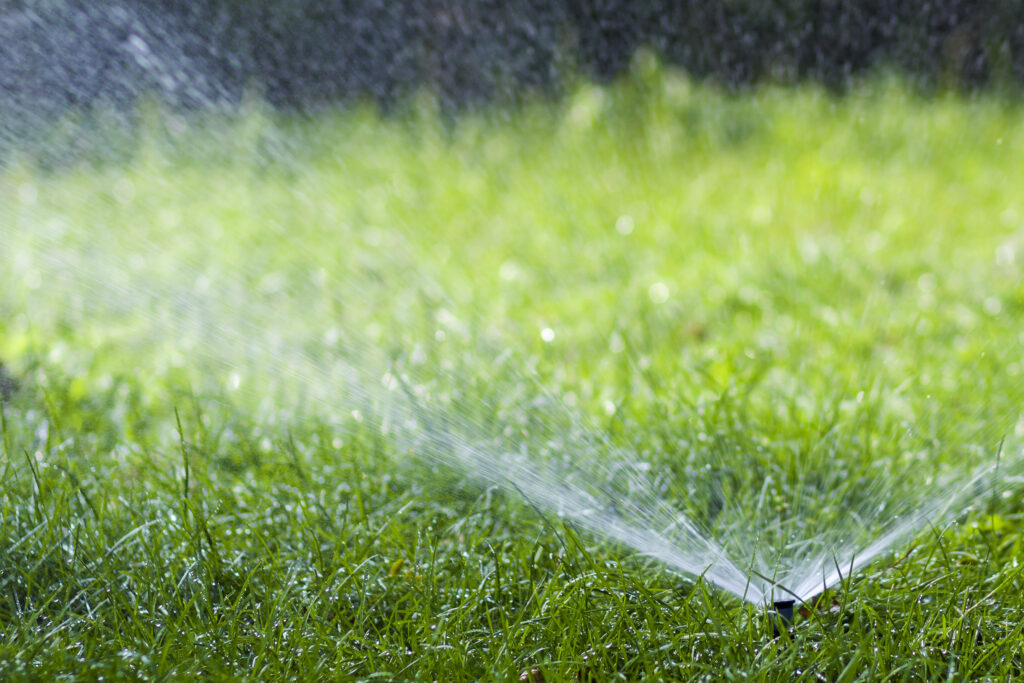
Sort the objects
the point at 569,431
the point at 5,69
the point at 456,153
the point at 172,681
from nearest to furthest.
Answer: the point at 172,681, the point at 569,431, the point at 5,69, the point at 456,153

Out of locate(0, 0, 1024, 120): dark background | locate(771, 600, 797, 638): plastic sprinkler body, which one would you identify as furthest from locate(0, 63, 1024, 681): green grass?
locate(0, 0, 1024, 120): dark background

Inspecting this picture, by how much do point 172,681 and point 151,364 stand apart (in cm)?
173

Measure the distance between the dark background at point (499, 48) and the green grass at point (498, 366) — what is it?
0.26m

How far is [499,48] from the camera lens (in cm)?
591

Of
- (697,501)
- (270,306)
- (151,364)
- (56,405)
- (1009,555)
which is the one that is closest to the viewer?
(1009,555)

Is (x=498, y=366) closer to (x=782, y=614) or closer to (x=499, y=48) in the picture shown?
(x=782, y=614)

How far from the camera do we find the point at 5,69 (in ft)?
15.5

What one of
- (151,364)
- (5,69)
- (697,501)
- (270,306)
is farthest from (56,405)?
(5,69)

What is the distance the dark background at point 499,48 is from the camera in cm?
510

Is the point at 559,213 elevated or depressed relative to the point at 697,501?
depressed

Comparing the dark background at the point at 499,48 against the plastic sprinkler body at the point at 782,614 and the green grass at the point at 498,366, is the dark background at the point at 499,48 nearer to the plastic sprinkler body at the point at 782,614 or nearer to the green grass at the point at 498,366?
the green grass at the point at 498,366

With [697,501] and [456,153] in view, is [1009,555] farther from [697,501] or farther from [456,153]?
[456,153]

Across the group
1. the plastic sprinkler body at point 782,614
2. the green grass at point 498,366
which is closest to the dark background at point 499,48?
the green grass at point 498,366

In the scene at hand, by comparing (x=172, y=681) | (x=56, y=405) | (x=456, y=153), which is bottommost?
(x=456, y=153)
